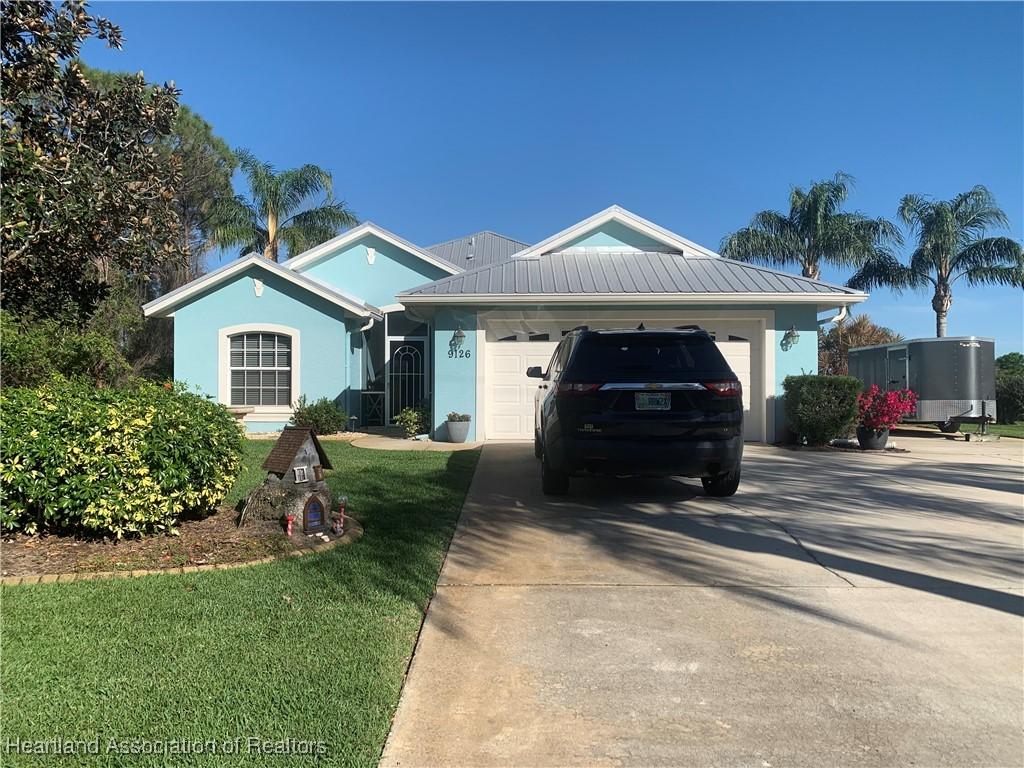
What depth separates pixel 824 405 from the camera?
39.5 feet

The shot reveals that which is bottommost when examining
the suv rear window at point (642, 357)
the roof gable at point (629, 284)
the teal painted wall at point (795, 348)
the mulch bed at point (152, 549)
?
the mulch bed at point (152, 549)

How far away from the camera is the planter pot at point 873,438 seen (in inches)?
479

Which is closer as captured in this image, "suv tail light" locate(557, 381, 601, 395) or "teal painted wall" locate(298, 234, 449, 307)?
"suv tail light" locate(557, 381, 601, 395)

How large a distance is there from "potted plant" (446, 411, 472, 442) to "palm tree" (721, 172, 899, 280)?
62.0 ft

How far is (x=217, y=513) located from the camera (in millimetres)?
6047

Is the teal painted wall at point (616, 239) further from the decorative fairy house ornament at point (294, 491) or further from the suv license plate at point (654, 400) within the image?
the decorative fairy house ornament at point (294, 491)

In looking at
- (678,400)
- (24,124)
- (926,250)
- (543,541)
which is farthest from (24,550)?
(926,250)

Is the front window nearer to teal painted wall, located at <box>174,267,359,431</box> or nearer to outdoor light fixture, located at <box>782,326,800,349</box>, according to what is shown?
teal painted wall, located at <box>174,267,359,431</box>

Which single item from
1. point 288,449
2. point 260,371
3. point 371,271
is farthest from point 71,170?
point 371,271

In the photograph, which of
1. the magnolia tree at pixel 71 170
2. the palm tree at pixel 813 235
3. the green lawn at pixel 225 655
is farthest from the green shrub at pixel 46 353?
the palm tree at pixel 813 235

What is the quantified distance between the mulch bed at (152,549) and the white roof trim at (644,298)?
7847 mm

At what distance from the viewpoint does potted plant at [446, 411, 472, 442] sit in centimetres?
1287

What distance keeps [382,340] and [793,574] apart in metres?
14.2

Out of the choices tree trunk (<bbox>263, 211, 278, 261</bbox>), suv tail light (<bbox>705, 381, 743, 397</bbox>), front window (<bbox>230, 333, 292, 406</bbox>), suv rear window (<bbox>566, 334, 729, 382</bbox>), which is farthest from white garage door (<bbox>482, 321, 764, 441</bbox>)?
tree trunk (<bbox>263, 211, 278, 261</bbox>)
